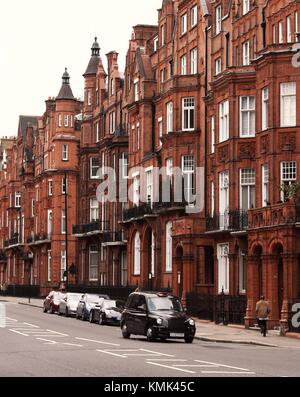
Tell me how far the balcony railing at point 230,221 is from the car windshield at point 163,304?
38.0 feet

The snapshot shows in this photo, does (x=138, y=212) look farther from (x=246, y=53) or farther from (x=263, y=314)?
(x=263, y=314)

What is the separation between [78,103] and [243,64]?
50181 millimetres

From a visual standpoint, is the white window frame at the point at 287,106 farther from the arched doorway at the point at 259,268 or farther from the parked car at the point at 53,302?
the parked car at the point at 53,302

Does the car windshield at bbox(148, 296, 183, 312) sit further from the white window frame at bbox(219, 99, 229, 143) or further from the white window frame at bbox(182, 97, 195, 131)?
the white window frame at bbox(182, 97, 195, 131)

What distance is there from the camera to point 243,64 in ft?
171

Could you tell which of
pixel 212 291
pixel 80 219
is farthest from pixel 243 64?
pixel 80 219

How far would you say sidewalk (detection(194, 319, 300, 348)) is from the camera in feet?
123

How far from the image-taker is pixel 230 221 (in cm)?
5044

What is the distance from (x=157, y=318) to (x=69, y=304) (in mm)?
24493

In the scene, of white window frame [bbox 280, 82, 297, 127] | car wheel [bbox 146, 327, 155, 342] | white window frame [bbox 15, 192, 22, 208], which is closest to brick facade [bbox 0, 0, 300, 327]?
white window frame [bbox 280, 82, 297, 127]

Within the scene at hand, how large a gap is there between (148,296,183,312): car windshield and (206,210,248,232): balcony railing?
11.6 m

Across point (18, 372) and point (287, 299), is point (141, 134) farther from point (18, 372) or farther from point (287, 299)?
point (18, 372)

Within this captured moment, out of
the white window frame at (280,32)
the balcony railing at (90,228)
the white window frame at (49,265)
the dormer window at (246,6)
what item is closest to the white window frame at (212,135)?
the dormer window at (246,6)

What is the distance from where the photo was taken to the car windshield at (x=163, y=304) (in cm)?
3691
